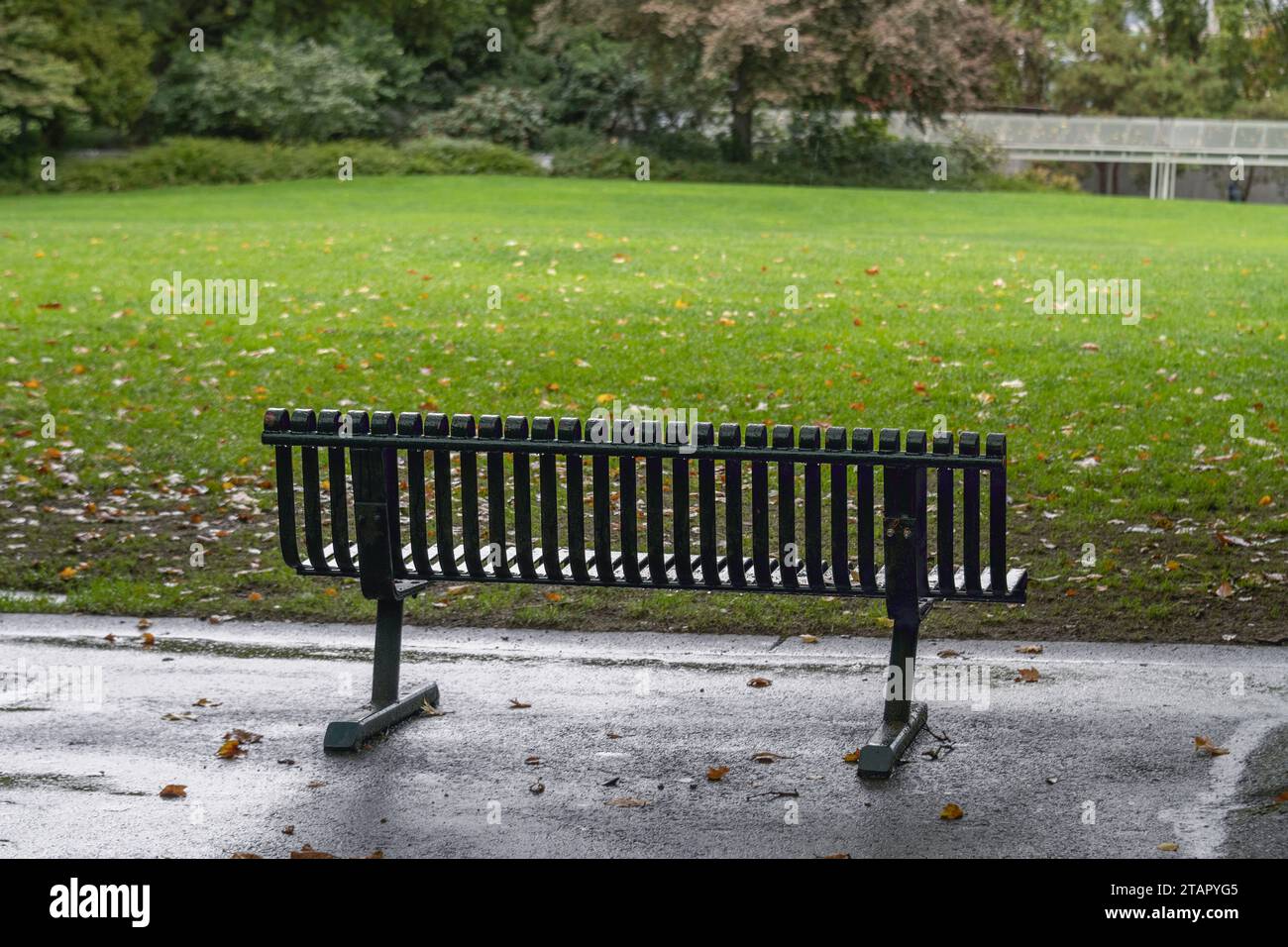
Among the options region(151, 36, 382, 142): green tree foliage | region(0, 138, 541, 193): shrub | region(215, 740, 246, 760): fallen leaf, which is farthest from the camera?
region(151, 36, 382, 142): green tree foliage

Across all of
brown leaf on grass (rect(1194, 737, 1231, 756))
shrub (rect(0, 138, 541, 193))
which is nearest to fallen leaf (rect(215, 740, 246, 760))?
brown leaf on grass (rect(1194, 737, 1231, 756))

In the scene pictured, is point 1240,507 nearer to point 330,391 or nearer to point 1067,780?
point 1067,780

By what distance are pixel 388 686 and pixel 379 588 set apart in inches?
15.0

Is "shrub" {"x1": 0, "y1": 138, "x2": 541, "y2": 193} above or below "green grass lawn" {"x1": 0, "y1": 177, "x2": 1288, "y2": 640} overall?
above

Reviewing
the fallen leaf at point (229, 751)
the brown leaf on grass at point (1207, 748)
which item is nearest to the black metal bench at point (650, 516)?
the fallen leaf at point (229, 751)

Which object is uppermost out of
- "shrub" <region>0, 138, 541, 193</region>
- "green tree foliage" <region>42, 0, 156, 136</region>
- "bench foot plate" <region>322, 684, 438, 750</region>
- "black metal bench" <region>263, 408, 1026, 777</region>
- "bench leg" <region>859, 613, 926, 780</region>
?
"green tree foliage" <region>42, 0, 156, 136</region>

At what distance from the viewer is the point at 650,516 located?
585cm

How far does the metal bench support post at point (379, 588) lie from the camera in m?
5.86

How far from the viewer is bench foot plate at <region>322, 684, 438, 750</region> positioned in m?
5.78

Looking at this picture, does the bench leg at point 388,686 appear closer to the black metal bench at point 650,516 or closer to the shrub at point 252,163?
the black metal bench at point 650,516

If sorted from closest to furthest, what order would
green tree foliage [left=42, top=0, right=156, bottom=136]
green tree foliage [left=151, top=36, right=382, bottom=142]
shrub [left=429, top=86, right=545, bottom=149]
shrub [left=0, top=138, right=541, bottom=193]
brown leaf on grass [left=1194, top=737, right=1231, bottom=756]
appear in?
brown leaf on grass [left=1194, top=737, right=1231, bottom=756]
shrub [left=0, top=138, right=541, bottom=193]
green tree foliage [left=42, top=0, right=156, bottom=136]
green tree foliage [left=151, top=36, right=382, bottom=142]
shrub [left=429, top=86, right=545, bottom=149]

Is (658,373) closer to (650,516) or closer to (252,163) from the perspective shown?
(650,516)

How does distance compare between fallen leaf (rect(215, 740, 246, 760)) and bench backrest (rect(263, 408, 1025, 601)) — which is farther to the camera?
fallen leaf (rect(215, 740, 246, 760))

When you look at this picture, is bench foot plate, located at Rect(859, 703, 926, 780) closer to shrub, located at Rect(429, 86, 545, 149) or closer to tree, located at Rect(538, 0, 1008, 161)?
tree, located at Rect(538, 0, 1008, 161)
